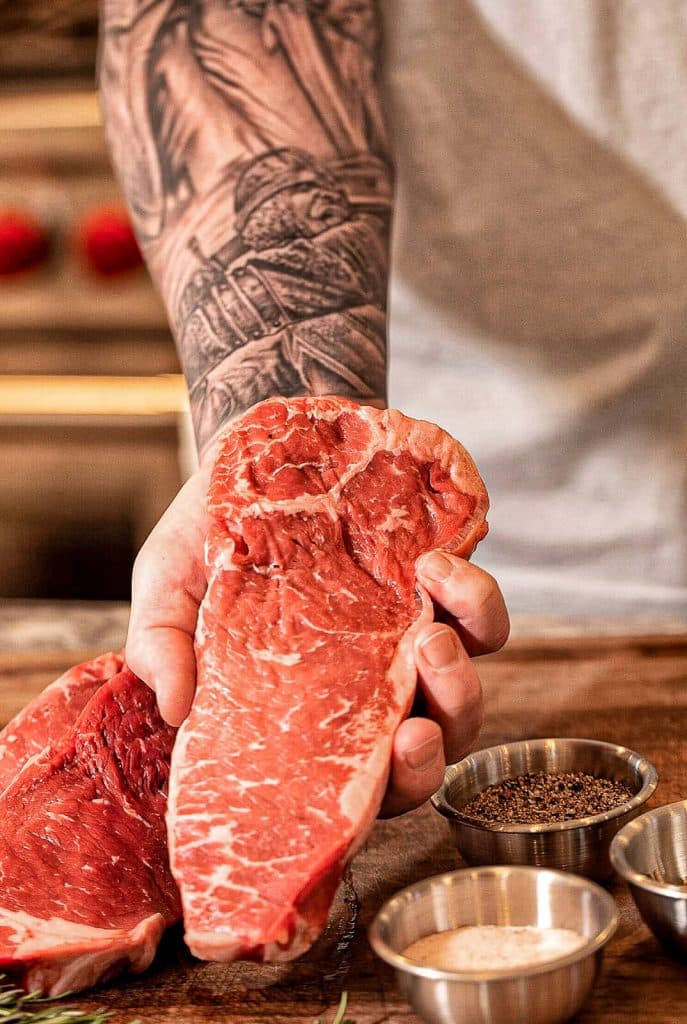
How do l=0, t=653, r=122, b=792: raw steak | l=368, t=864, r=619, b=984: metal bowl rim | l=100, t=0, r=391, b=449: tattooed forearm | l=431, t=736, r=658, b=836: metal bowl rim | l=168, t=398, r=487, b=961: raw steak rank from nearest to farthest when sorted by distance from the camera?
1. l=368, t=864, r=619, b=984: metal bowl rim
2. l=168, t=398, r=487, b=961: raw steak
3. l=431, t=736, r=658, b=836: metal bowl rim
4. l=0, t=653, r=122, b=792: raw steak
5. l=100, t=0, r=391, b=449: tattooed forearm

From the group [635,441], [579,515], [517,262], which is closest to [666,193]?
[517,262]

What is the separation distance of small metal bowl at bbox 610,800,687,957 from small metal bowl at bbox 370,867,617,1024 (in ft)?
0.27

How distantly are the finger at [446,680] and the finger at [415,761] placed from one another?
56 mm

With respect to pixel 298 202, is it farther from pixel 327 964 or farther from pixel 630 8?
pixel 327 964

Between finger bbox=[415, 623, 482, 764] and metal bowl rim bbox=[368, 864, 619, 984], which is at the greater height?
finger bbox=[415, 623, 482, 764]

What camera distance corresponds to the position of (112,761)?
6.15 ft

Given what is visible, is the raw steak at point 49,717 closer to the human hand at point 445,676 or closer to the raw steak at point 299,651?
the raw steak at point 299,651

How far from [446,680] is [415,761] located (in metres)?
0.13

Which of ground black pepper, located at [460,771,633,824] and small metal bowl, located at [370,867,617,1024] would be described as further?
ground black pepper, located at [460,771,633,824]

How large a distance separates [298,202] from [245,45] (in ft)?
1.45

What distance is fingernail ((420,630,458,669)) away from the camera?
5.30ft

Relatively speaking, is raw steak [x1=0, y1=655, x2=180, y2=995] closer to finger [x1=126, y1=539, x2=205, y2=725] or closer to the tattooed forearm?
finger [x1=126, y1=539, x2=205, y2=725]

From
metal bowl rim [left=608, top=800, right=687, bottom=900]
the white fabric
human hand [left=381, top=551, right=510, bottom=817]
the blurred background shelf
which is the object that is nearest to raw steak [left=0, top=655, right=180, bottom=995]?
human hand [left=381, top=551, right=510, bottom=817]

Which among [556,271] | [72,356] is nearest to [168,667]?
[556,271]
